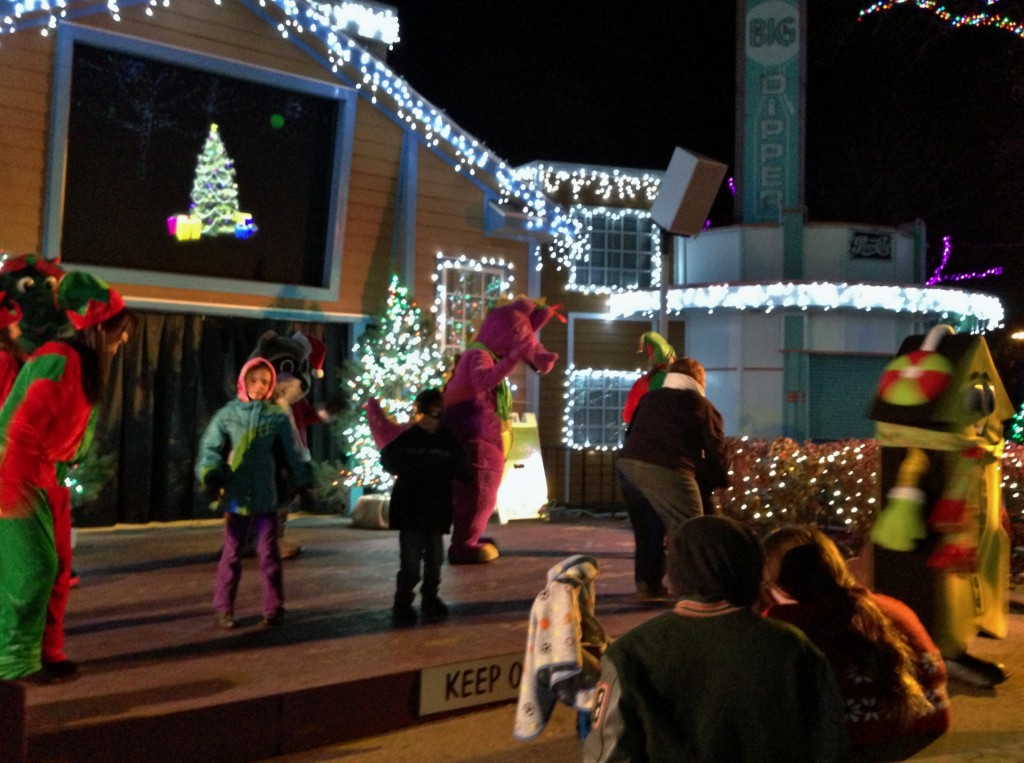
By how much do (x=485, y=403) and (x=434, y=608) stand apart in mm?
2260

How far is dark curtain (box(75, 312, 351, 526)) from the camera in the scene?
35.0 feet

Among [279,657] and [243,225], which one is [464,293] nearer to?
[243,225]

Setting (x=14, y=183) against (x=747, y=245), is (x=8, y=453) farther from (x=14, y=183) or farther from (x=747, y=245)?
(x=747, y=245)

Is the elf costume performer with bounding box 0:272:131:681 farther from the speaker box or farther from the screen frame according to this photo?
the speaker box

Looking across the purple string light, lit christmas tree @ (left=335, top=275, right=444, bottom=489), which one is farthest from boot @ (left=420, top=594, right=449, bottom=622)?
the purple string light

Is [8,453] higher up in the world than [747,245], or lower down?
lower down

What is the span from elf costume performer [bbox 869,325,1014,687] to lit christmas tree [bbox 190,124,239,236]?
24.8 ft

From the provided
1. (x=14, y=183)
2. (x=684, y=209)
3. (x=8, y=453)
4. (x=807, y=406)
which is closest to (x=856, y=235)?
(x=807, y=406)

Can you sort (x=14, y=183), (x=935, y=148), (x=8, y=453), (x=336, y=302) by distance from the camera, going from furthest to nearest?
(x=935, y=148)
(x=336, y=302)
(x=14, y=183)
(x=8, y=453)

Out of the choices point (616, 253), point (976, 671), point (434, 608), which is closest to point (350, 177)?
point (616, 253)

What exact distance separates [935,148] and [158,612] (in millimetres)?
28704

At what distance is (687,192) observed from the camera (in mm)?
9070

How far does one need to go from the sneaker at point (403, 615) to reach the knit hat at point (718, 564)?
3.95 meters

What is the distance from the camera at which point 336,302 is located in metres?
12.1
